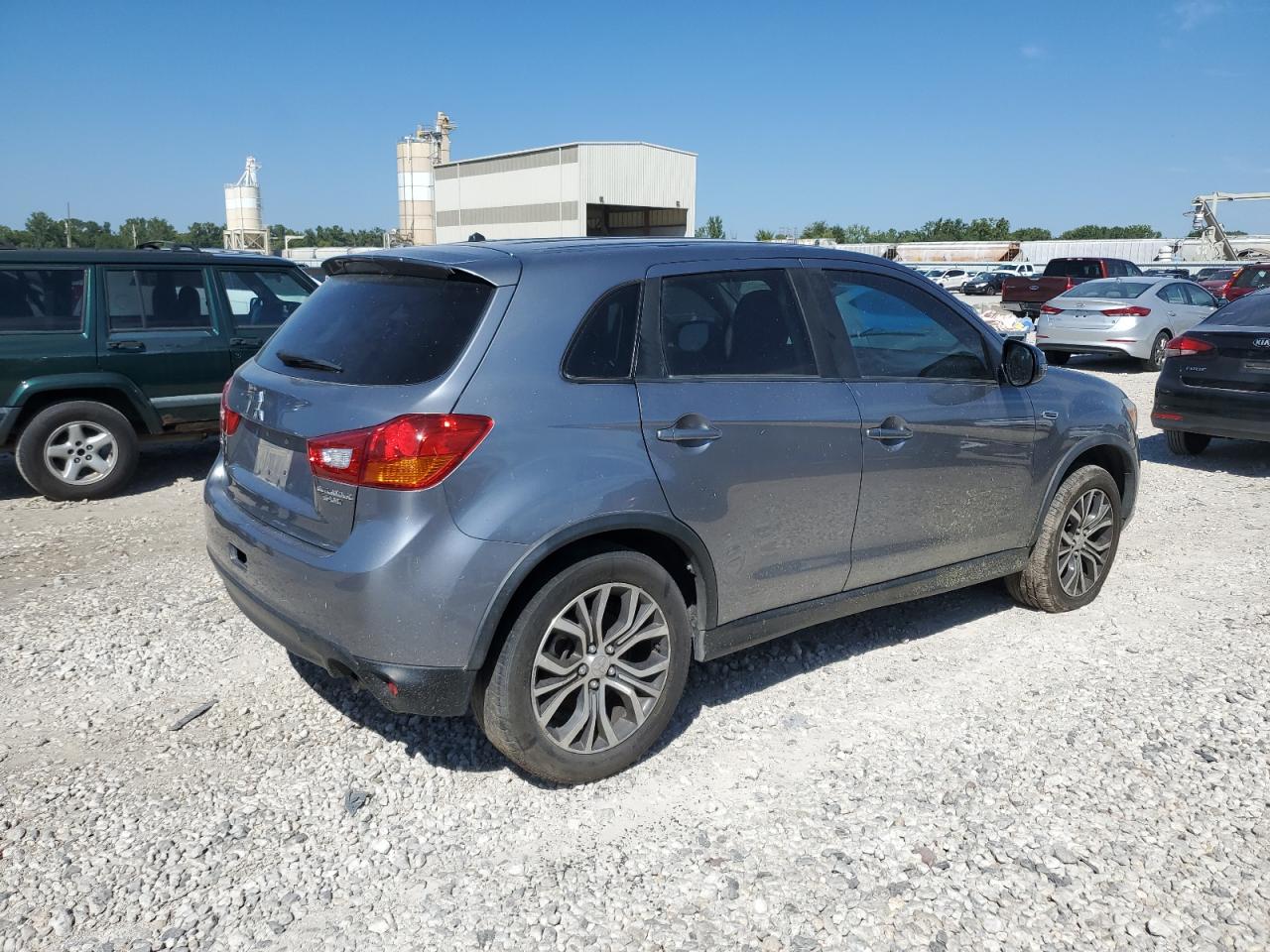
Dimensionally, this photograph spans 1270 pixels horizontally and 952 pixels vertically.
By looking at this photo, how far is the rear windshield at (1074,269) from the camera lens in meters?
25.7

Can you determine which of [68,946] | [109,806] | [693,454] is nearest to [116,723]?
[109,806]

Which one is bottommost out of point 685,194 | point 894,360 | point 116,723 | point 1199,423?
point 116,723

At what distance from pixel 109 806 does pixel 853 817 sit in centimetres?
241

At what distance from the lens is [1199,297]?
17156mm

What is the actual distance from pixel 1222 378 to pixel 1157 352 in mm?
8425

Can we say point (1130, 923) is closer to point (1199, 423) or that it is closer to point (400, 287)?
point (400, 287)

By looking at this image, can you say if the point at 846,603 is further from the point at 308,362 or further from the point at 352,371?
the point at 308,362

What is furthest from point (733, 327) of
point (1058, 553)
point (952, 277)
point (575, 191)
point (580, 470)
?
point (952, 277)

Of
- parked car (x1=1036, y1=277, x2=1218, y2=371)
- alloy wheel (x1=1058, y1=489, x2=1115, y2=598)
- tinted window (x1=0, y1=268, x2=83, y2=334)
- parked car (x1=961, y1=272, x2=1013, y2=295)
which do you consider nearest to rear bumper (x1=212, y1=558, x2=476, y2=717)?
alloy wheel (x1=1058, y1=489, x2=1115, y2=598)

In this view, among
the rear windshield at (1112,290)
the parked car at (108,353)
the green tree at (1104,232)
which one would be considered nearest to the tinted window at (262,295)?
the parked car at (108,353)

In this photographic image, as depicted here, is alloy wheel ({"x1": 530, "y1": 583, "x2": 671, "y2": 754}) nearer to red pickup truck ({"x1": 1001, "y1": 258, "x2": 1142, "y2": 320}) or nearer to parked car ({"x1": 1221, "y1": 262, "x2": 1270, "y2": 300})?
parked car ({"x1": 1221, "y1": 262, "x2": 1270, "y2": 300})

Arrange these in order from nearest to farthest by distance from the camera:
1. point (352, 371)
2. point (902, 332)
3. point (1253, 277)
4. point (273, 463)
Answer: point (352, 371) < point (273, 463) < point (902, 332) < point (1253, 277)

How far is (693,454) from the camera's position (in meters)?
3.35

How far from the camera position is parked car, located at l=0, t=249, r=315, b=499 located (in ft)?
22.7
